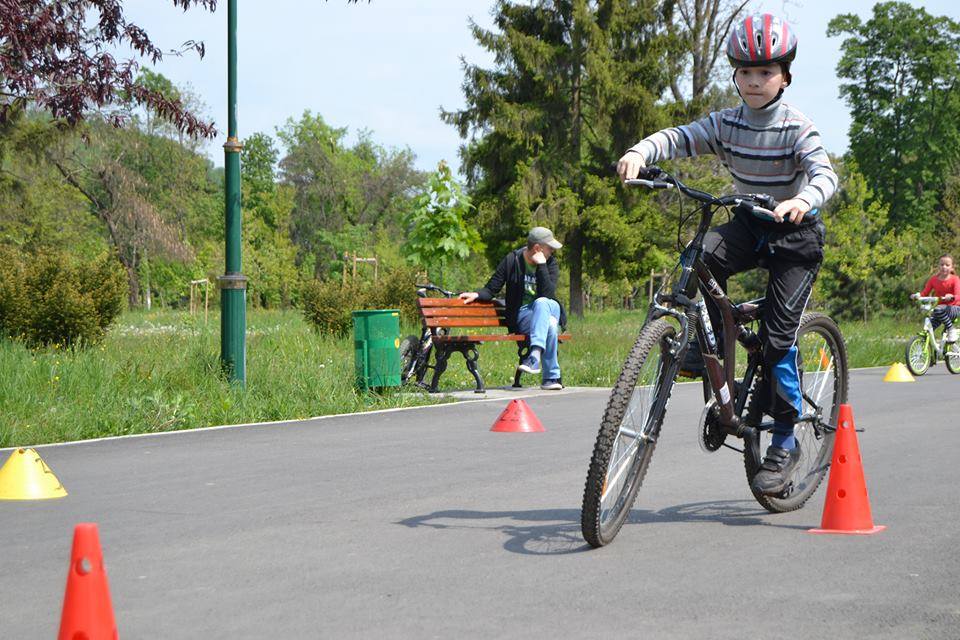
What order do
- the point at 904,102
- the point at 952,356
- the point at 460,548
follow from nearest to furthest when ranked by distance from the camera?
the point at 460,548, the point at 952,356, the point at 904,102

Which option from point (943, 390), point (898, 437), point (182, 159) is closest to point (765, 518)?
point (898, 437)

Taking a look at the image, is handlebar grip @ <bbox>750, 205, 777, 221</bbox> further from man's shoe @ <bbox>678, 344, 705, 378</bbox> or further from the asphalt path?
the asphalt path

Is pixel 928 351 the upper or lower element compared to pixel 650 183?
lower

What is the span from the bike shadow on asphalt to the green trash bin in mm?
6265

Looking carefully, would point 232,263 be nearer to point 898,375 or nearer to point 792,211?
point 792,211

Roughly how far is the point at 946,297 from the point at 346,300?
34.4ft

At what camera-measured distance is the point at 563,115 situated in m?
51.6

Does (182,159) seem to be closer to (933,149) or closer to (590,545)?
(933,149)

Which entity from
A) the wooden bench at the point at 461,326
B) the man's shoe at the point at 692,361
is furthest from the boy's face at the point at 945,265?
the man's shoe at the point at 692,361

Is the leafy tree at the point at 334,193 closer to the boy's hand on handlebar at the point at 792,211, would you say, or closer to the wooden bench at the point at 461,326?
the wooden bench at the point at 461,326

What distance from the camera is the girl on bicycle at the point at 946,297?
20.8 meters

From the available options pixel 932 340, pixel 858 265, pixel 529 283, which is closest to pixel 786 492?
pixel 529 283

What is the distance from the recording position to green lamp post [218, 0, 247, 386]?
12383 millimetres

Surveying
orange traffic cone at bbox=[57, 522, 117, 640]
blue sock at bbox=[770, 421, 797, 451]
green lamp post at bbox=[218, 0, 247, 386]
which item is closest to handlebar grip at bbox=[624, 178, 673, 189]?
blue sock at bbox=[770, 421, 797, 451]
